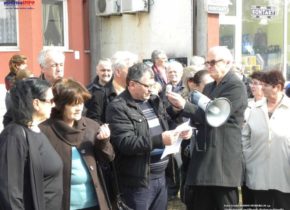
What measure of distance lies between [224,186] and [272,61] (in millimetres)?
8693

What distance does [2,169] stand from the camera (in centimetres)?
283

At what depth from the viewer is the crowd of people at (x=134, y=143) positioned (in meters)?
3.05

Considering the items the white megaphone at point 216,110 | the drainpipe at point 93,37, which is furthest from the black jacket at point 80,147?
the drainpipe at point 93,37

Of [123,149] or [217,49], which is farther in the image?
[217,49]

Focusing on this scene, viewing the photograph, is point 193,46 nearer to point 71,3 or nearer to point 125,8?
point 125,8

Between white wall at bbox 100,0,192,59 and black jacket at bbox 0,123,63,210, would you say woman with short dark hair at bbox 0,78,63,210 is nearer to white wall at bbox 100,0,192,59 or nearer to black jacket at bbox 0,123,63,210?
black jacket at bbox 0,123,63,210

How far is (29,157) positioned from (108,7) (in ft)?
29.9

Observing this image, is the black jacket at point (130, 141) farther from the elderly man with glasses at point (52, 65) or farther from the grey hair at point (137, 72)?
the elderly man with glasses at point (52, 65)

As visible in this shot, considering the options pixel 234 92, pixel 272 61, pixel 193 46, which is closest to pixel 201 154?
pixel 234 92

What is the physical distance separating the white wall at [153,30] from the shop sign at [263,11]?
225 cm

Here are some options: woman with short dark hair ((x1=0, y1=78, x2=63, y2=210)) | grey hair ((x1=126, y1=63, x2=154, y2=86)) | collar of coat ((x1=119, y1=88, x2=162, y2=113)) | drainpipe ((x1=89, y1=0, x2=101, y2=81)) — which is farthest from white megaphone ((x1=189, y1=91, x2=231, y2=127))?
drainpipe ((x1=89, y1=0, x2=101, y2=81))

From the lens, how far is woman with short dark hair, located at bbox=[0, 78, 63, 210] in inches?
111

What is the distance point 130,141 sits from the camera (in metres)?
3.67

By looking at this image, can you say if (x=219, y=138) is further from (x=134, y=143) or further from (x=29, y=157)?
(x=29, y=157)
